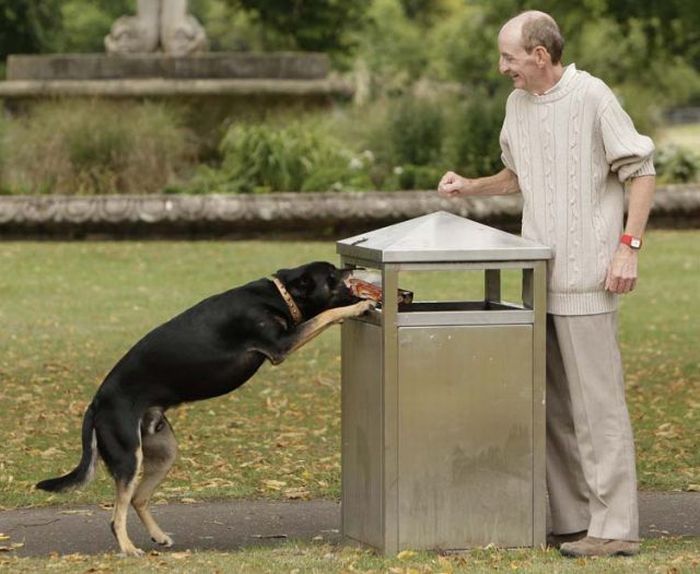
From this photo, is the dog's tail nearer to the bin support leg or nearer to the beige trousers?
the bin support leg

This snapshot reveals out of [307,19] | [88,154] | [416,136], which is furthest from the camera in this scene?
[307,19]

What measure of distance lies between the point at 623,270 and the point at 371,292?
3.20 ft

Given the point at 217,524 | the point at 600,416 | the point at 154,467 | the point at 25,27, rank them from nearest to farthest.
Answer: the point at 600,416 < the point at 154,467 < the point at 217,524 < the point at 25,27

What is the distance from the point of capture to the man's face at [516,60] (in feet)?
21.0

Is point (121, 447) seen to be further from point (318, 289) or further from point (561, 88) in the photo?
point (561, 88)

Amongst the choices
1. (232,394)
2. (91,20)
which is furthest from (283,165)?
(91,20)

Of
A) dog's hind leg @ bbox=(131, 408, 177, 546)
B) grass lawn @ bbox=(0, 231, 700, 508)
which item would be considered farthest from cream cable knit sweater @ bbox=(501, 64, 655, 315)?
grass lawn @ bbox=(0, 231, 700, 508)

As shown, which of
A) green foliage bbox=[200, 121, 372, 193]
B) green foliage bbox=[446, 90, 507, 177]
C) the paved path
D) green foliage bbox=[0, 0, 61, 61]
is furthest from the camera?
green foliage bbox=[0, 0, 61, 61]

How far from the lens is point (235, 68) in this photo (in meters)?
24.8

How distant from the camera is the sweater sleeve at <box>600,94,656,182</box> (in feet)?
20.9

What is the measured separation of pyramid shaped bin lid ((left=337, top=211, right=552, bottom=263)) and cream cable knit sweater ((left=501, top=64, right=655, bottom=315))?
0.12 metres

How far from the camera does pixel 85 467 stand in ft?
22.6

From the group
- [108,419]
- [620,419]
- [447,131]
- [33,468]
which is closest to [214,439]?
[33,468]

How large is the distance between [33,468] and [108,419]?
8.19ft
